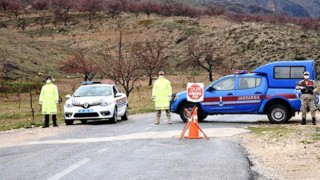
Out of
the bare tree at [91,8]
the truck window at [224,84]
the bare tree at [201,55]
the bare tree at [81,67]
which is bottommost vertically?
the truck window at [224,84]

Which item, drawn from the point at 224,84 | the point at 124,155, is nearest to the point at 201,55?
the point at 224,84

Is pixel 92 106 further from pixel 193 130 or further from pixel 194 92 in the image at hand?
pixel 193 130

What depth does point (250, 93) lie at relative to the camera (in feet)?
66.8

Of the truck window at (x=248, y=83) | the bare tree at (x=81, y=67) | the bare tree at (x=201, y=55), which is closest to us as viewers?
the truck window at (x=248, y=83)

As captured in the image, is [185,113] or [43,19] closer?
[185,113]

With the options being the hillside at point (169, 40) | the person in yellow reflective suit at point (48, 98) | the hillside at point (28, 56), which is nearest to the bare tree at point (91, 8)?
the hillside at point (169, 40)

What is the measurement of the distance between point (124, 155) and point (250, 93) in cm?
949

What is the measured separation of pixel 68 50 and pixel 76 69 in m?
16.9

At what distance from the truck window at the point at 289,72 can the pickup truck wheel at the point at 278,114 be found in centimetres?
159

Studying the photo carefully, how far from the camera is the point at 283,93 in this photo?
65.7 ft

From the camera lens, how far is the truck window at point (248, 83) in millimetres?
20516

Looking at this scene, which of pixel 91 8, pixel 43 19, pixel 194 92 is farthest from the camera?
pixel 91 8

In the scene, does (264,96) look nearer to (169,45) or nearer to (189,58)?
(189,58)

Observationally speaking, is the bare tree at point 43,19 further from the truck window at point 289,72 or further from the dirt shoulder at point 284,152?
the dirt shoulder at point 284,152
